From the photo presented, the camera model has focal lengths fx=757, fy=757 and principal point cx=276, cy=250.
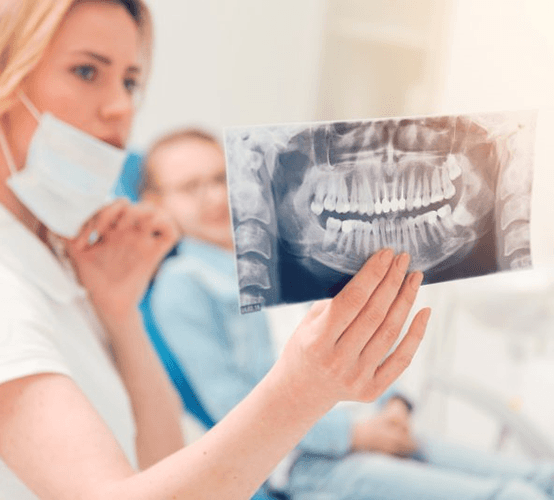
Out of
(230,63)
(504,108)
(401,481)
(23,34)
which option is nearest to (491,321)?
(401,481)

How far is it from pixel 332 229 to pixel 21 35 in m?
0.44

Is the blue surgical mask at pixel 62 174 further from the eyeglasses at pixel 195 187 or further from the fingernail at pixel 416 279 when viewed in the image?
the eyeglasses at pixel 195 187

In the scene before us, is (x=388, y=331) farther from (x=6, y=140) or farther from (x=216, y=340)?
(x=216, y=340)

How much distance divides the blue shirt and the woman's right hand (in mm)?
989

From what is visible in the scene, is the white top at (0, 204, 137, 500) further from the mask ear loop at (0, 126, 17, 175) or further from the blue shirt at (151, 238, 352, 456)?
the blue shirt at (151, 238, 352, 456)

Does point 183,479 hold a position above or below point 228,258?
below

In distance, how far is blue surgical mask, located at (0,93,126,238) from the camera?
916 millimetres

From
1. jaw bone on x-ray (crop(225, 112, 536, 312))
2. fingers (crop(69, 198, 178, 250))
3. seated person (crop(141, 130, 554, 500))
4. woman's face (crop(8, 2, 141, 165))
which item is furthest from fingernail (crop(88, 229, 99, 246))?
seated person (crop(141, 130, 554, 500))

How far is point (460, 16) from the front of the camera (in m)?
1.85

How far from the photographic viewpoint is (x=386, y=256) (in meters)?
0.64

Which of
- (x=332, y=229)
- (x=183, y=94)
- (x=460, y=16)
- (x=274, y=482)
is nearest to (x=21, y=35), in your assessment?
(x=332, y=229)

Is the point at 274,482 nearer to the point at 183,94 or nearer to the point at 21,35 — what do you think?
the point at 21,35

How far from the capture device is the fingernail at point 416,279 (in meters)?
0.65

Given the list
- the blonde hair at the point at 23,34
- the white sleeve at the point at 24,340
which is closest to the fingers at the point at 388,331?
the white sleeve at the point at 24,340
